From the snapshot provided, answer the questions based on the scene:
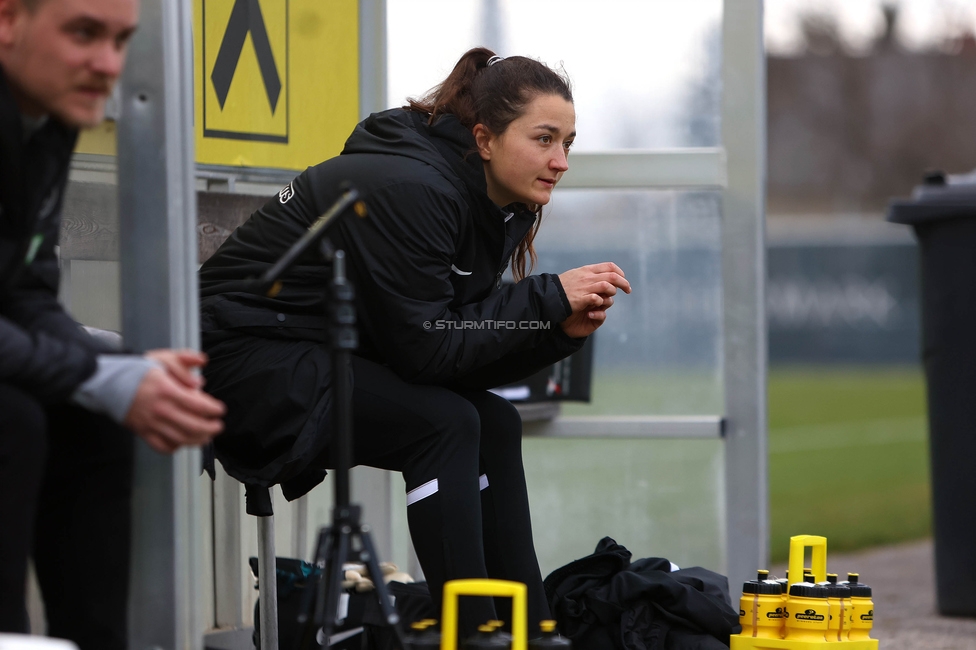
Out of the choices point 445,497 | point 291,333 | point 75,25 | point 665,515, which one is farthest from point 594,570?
point 75,25

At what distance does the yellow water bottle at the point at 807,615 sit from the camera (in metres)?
3.03

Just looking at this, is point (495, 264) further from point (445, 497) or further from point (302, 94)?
point (302, 94)

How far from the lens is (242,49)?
3.65 m

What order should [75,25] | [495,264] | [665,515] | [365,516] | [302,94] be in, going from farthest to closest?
[665,515] < [365,516] < [302,94] < [495,264] < [75,25]

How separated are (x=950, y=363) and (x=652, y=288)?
1489mm

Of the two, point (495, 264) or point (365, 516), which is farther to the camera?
point (365, 516)

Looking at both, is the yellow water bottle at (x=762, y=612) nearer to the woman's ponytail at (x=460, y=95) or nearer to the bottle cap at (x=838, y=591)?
the bottle cap at (x=838, y=591)

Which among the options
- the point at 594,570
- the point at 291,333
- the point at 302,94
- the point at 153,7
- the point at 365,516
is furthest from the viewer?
the point at 365,516

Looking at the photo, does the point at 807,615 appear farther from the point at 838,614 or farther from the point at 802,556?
the point at 802,556

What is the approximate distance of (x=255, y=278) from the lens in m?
2.85

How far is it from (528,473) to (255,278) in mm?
2175

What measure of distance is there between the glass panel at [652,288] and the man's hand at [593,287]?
163 cm

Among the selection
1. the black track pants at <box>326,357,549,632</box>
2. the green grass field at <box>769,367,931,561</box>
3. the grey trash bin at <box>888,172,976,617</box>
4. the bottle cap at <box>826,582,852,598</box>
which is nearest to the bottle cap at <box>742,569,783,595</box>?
the bottle cap at <box>826,582,852,598</box>

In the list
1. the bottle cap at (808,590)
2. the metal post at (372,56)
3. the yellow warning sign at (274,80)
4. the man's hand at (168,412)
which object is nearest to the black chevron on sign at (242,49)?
the yellow warning sign at (274,80)
